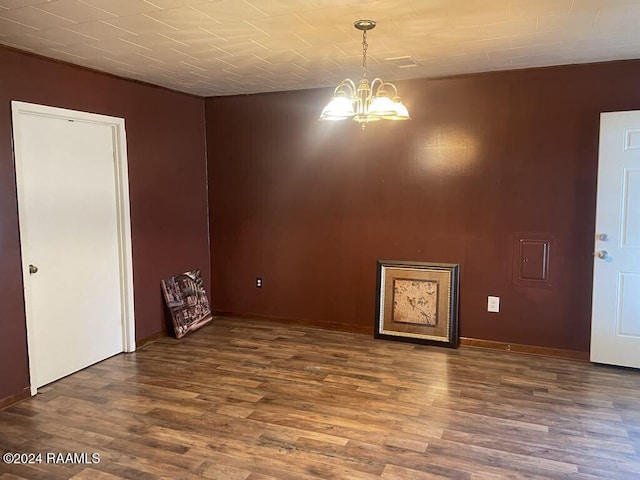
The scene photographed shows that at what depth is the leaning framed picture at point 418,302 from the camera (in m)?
4.44

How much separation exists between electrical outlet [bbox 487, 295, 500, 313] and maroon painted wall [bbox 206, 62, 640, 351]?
4 centimetres

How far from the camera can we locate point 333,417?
3107 millimetres

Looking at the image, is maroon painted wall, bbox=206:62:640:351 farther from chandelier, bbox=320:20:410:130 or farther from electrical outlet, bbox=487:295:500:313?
chandelier, bbox=320:20:410:130

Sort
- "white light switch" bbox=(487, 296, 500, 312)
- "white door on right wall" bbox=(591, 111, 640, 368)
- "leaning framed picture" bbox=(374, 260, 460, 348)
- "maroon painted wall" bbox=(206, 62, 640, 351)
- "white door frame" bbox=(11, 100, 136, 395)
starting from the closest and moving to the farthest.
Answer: "white door frame" bbox=(11, 100, 136, 395)
"white door on right wall" bbox=(591, 111, 640, 368)
"maroon painted wall" bbox=(206, 62, 640, 351)
"white light switch" bbox=(487, 296, 500, 312)
"leaning framed picture" bbox=(374, 260, 460, 348)

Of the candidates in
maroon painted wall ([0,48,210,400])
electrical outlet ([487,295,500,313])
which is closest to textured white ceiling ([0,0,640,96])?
maroon painted wall ([0,48,210,400])

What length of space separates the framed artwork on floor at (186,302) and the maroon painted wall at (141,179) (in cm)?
9

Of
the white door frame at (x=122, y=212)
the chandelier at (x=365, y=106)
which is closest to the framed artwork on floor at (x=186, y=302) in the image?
the white door frame at (x=122, y=212)

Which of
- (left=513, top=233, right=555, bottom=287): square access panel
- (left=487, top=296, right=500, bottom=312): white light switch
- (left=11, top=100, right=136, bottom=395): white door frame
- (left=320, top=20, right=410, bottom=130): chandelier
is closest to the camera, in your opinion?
(left=320, top=20, right=410, bottom=130): chandelier

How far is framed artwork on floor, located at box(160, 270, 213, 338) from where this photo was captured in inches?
187

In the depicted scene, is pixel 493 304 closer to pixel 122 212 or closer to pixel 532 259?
pixel 532 259

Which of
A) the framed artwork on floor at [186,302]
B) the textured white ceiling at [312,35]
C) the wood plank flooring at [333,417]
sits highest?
the textured white ceiling at [312,35]

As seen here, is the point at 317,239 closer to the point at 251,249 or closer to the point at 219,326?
the point at 251,249

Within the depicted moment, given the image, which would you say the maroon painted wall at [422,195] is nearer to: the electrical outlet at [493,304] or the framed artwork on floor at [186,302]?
the electrical outlet at [493,304]

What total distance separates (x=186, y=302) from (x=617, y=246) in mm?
3895
